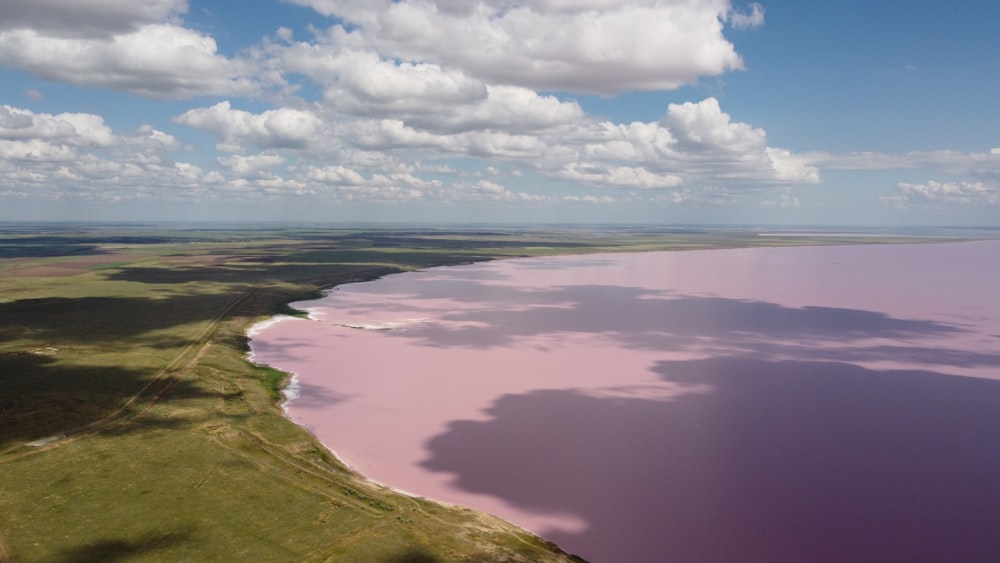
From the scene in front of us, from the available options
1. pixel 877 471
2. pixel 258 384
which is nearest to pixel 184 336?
pixel 258 384

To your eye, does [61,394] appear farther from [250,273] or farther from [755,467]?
[250,273]

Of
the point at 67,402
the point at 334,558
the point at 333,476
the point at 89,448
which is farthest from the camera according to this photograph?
the point at 67,402

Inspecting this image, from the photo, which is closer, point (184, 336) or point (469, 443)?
point (469, 443)

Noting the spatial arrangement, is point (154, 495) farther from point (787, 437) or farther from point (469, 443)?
point (787, 437)

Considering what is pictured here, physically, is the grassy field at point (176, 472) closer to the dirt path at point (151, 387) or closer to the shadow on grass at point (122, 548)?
the shadow on grass at point (122, 548)

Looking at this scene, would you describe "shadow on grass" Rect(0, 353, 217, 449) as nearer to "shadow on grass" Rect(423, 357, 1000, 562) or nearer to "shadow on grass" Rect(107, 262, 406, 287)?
"shadow on grass" Rect(423, 357, 1000, 562)

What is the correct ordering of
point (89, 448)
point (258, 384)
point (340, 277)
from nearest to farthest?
point (89, 448) < point (258, 384) < point (340, 277)
